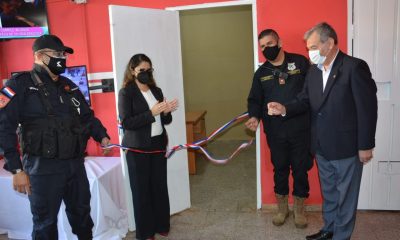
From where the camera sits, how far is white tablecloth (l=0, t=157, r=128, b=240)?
303cm

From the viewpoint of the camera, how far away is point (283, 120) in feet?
9.84

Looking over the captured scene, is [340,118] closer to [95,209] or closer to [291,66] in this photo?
[291,66]

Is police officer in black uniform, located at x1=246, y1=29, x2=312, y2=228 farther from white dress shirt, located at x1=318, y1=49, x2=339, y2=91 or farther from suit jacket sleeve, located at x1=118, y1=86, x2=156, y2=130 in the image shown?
suit jacket sleeve, located at x1=118, y1=86, x2=156, y2=130

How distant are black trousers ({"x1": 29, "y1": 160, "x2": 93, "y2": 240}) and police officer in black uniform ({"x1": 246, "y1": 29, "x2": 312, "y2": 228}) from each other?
1520 millimetres

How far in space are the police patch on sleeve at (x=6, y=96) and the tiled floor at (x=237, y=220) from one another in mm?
1673

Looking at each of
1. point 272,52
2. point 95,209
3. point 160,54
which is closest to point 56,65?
point 160,54

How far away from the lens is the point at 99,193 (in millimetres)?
3033

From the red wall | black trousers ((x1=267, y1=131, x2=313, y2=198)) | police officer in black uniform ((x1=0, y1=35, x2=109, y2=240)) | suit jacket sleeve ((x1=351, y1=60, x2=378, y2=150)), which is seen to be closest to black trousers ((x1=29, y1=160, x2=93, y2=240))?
police officer in black uniform ((x1=0, y1=35, x2=109, y2=240))

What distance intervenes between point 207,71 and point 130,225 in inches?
156

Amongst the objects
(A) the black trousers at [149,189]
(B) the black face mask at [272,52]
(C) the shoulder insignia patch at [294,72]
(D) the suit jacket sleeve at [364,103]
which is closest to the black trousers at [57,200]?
(A) the black trousers at [149,189]

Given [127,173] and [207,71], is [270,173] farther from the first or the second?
[207,71]

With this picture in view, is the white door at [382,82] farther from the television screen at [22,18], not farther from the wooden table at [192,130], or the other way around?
the television screen at [22,18]

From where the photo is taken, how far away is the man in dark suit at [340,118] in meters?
2.31

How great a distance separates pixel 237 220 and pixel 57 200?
5.75ft
